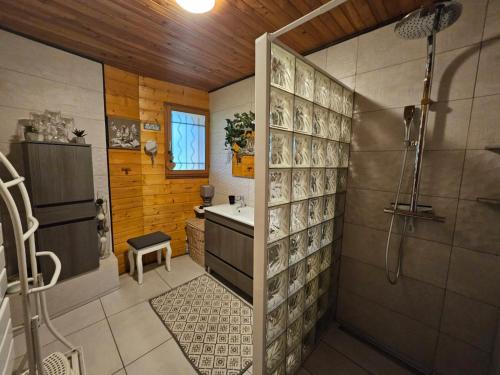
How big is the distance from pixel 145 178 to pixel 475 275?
3.06 metres

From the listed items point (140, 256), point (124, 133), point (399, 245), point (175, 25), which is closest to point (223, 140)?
point (124, 133)

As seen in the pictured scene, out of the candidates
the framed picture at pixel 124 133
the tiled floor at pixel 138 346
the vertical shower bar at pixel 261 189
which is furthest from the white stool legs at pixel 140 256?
the vertical shower bar at pixel 261 189

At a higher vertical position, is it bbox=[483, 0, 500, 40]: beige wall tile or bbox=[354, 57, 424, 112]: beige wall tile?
bbox=[483, 0, 500, 40]: beige wall tile

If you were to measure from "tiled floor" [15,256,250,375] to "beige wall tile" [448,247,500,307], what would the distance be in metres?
1.79

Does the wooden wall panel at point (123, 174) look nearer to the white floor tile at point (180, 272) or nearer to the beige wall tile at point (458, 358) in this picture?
the white floor tile at point (180, 272)

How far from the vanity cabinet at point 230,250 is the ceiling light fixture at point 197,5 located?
163 centimetres

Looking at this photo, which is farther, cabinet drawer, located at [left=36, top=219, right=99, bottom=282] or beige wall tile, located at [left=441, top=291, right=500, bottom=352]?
cabinet drawer, located at [left=36, top=219, right=99, bottom=282]

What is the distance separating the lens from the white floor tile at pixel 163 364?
138 centimetres

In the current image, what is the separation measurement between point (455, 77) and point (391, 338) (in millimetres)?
1797

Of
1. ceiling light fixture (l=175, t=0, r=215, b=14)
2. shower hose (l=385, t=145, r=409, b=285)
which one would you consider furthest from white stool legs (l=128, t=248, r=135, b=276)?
shower hose (l=385, t=145, r=409, b=285)

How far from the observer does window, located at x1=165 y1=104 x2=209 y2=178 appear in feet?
9.16

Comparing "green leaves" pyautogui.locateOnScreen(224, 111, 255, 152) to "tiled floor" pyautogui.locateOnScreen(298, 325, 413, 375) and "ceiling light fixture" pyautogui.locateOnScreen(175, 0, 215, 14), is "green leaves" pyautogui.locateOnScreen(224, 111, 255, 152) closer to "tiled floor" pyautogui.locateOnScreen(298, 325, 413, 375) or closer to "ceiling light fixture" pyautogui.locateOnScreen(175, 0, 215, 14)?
"ceiling light fixture" pyautogui.locateOnScreen(175, 0, 215, 14)

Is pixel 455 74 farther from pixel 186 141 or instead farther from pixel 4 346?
pixel 186 141

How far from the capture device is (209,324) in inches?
69.7
